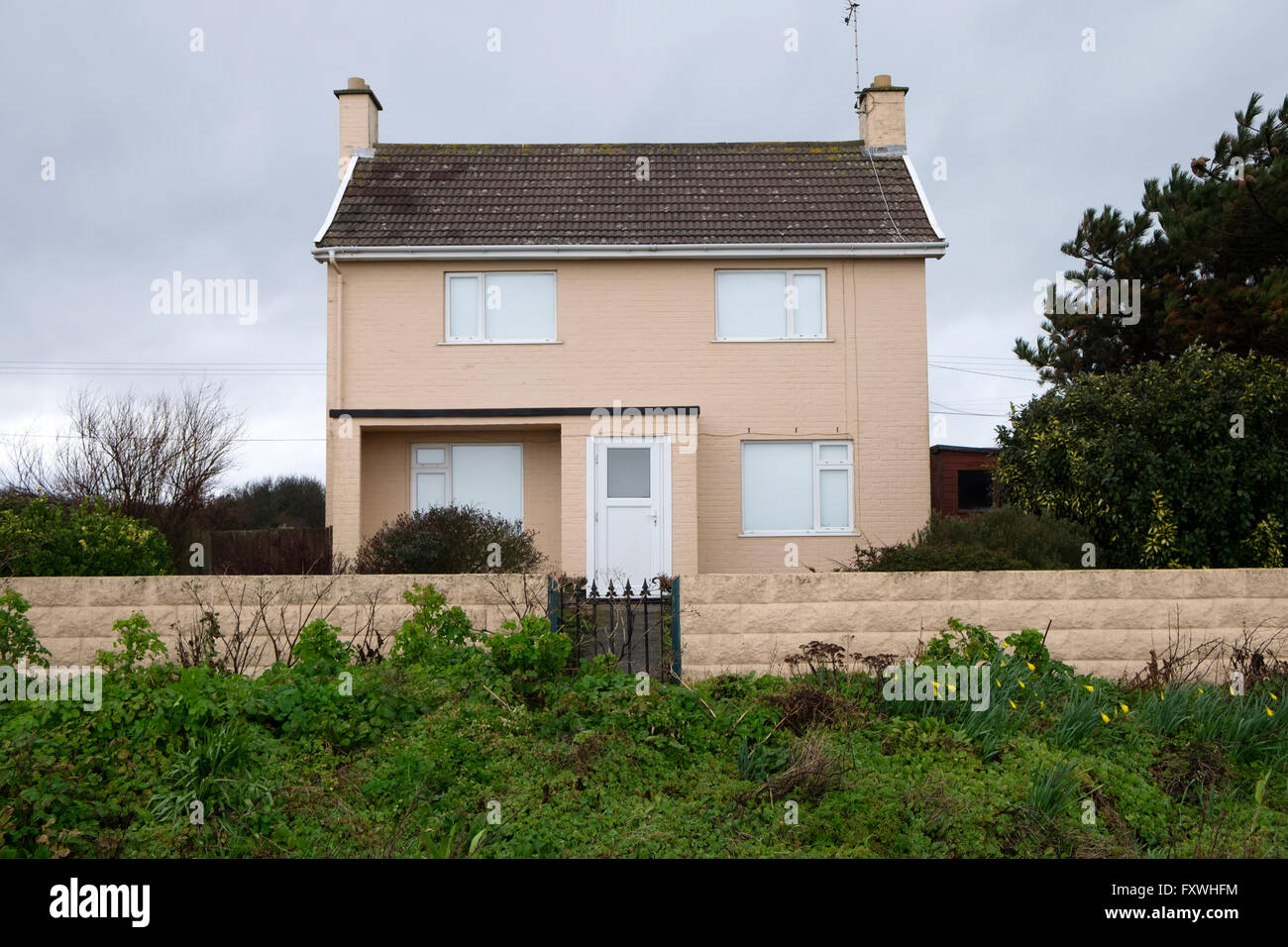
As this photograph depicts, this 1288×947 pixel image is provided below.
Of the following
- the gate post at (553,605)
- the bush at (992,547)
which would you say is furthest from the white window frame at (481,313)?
the gate post at (553,605)

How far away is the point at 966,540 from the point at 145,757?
→ 7.57 metres

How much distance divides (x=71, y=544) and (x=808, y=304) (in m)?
11.2

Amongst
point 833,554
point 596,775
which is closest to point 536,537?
point 833,554

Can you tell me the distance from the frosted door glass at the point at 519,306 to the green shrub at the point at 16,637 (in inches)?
384

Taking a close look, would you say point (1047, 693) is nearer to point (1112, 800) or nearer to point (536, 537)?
point (1112, 800)

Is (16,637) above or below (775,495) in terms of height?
below

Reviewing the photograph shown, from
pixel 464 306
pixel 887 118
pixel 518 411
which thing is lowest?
pixel 518 411

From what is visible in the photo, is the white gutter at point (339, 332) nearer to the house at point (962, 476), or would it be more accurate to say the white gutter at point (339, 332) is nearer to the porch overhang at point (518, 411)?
the porch overhang at point (518, 411)

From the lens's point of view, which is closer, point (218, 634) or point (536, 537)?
point (218, 634)

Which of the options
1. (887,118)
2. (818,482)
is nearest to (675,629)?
(818,482)

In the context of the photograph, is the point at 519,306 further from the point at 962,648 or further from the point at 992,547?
the point at 962,648

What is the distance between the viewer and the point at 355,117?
1853cm

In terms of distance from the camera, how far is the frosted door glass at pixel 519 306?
16734 mm

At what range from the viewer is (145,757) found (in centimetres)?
593
